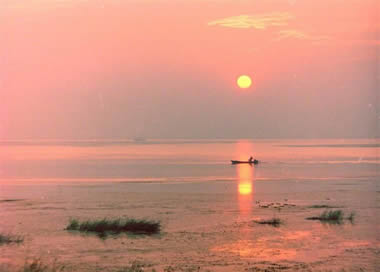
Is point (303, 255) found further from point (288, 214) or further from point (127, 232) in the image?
point (288, 214)

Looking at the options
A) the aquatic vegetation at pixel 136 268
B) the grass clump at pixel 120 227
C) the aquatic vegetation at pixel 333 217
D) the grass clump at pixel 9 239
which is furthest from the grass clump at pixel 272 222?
the grass clump at pixel 9 239

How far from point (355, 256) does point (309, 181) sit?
61.7 meters

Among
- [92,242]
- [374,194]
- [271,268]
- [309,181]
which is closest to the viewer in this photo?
[271,268]

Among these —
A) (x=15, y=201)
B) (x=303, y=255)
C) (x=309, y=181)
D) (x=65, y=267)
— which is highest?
(x=309, y=181)

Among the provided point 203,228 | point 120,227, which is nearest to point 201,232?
point 203,228

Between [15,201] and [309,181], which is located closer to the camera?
[15,201]

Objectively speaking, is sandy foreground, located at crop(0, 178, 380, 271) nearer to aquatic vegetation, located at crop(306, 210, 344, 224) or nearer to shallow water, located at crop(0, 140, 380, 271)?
shallow water, located at crop(0, 140, 380, 271)

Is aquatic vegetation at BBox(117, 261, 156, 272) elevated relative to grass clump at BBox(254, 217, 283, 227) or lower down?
lower down

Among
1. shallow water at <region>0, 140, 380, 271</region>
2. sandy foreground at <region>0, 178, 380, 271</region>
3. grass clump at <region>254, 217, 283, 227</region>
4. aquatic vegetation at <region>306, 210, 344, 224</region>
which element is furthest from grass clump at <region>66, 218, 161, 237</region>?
aquatic vegetation at <region>306, 210, 344, 224</region>

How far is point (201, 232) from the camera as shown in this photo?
40906 mm

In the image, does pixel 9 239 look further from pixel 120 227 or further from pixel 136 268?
pixel 136 268

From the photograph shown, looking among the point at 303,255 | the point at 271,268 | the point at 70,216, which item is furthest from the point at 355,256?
the point at 70,216

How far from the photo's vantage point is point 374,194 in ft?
236

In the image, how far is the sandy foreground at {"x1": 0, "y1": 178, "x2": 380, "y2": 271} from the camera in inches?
1254
